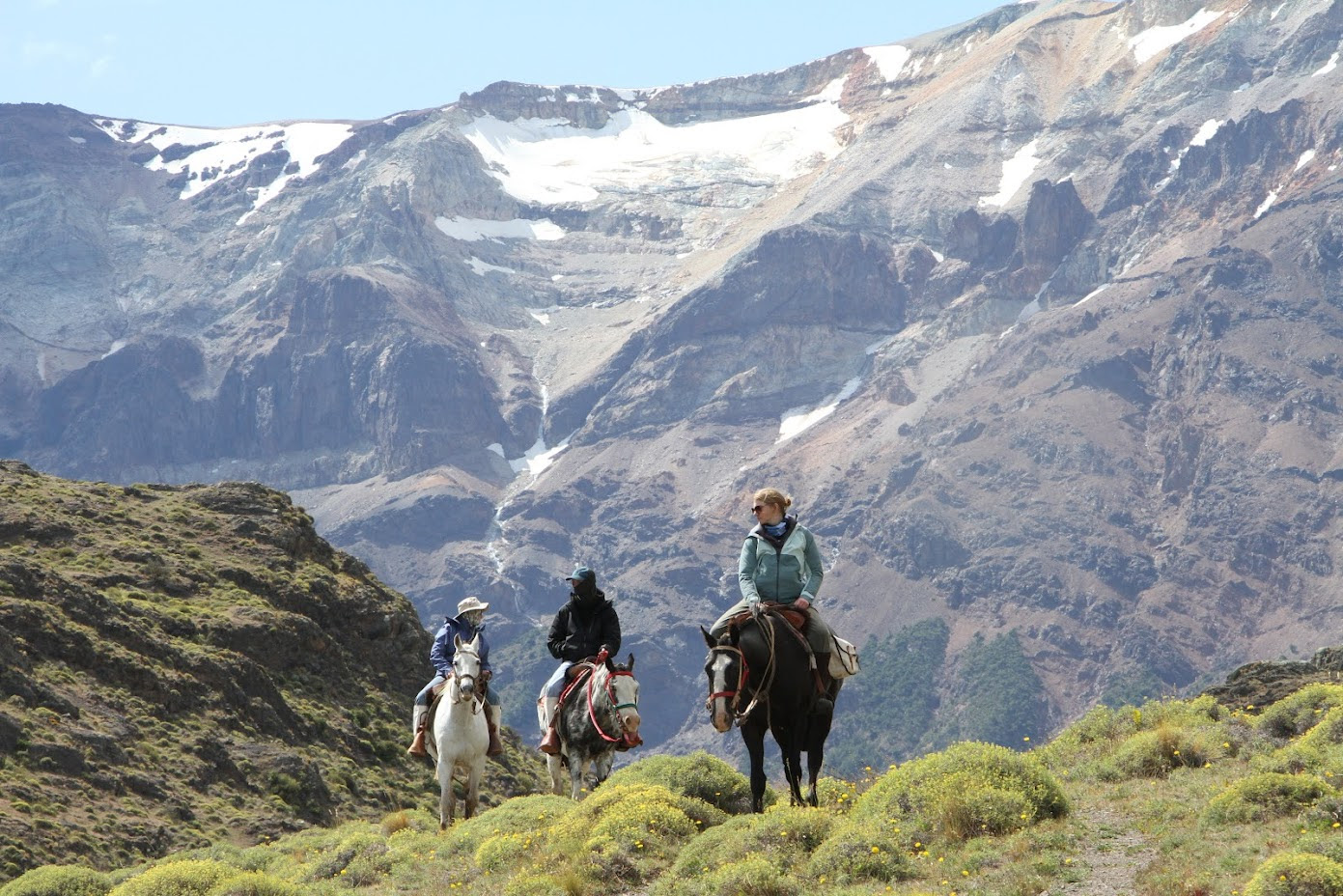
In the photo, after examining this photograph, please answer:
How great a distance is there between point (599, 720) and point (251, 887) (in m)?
7.58

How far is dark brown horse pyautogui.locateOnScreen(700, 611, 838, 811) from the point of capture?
911 inches

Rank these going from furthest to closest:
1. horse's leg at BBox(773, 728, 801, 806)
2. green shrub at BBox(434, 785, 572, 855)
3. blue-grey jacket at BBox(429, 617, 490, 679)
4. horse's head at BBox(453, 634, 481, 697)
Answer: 1. blue-grey jacket at BBox(429, 617, 490, 679)
2. horse's head at BBox(453, 634, 481, 697)
3. green shrub at BBox(434, 785, 572, 855)
4. horse's leg at BBox(773, 728, 801, 806)

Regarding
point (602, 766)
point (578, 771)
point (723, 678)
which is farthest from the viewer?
point (602, 766)

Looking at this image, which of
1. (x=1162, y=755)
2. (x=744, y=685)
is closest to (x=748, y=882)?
(x=744, y=685)

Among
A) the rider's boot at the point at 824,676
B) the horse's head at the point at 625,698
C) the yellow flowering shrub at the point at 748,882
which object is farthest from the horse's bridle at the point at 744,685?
the horse's head at the point at 625,698

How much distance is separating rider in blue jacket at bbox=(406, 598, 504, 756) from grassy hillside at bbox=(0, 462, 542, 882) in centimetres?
1167

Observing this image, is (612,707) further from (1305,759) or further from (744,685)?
(1305,759)

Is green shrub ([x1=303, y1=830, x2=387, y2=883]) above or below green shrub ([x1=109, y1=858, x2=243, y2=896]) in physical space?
below

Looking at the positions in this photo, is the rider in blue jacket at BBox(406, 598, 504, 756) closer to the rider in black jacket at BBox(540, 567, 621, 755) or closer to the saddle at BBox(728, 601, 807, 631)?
the rider in black jacket at BBox(540, 567, 621, 755)

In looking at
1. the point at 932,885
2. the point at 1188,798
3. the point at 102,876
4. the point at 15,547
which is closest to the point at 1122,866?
the point at 932,885

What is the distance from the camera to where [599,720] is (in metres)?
27.8

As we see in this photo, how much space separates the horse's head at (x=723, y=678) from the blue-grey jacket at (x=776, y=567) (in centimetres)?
87

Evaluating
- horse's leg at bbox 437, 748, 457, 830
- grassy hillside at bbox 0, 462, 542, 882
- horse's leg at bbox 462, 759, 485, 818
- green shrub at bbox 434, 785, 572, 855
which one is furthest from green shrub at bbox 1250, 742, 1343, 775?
grassy hillside at bbox 0, 462, 542, 882

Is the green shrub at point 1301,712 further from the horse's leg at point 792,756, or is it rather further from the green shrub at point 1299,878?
the green shrub at point 1299,878
